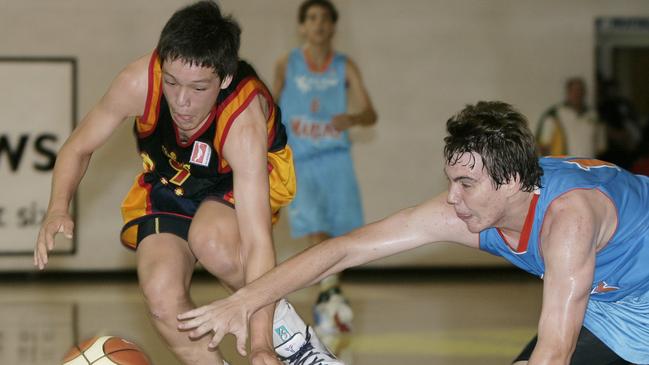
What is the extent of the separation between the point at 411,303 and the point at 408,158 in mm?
2661

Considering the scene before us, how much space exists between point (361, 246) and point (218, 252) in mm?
697

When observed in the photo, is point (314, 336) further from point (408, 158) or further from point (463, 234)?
point (408, 158)

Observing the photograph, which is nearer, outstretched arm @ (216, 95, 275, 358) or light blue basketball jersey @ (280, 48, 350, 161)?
outstretched arm @ (216, 95, 275, 358)

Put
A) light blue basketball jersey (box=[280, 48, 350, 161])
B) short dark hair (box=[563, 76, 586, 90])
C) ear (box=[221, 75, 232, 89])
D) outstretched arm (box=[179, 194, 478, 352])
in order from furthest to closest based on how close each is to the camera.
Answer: short dark hair (box=[563, 76, 586, 90]), light blue basketball jersey (box=[280, 48, 350, 161]), ear (box=[221, 75, 232, 89]), outstretched arm (box=[179, 194, 478, 352])

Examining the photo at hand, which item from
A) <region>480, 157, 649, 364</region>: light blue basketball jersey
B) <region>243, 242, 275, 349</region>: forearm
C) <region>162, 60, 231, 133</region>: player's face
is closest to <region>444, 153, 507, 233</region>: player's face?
<region>480, 157, 649, 364</region>: light blue basketball jersey

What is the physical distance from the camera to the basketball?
3.48 meters

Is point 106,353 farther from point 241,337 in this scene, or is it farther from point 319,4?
point 319,4

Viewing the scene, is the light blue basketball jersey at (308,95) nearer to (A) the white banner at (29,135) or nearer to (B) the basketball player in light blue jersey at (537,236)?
(A) the white banner at (29,135)

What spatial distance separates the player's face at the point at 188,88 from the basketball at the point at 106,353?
2.73 ft

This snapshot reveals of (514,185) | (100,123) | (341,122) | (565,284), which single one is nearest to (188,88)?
(100,123)

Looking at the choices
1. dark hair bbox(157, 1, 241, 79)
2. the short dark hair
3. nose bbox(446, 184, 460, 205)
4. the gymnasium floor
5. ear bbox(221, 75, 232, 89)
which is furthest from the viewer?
the short dark hair

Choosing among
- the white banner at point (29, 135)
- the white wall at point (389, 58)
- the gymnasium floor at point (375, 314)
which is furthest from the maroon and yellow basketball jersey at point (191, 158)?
the white banner at point (29, 135)

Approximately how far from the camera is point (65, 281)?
10.1 metres

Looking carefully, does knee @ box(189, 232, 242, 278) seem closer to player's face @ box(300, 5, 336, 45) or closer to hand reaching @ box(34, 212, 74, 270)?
hand reaching @ box(34, 212, 74, 270)
